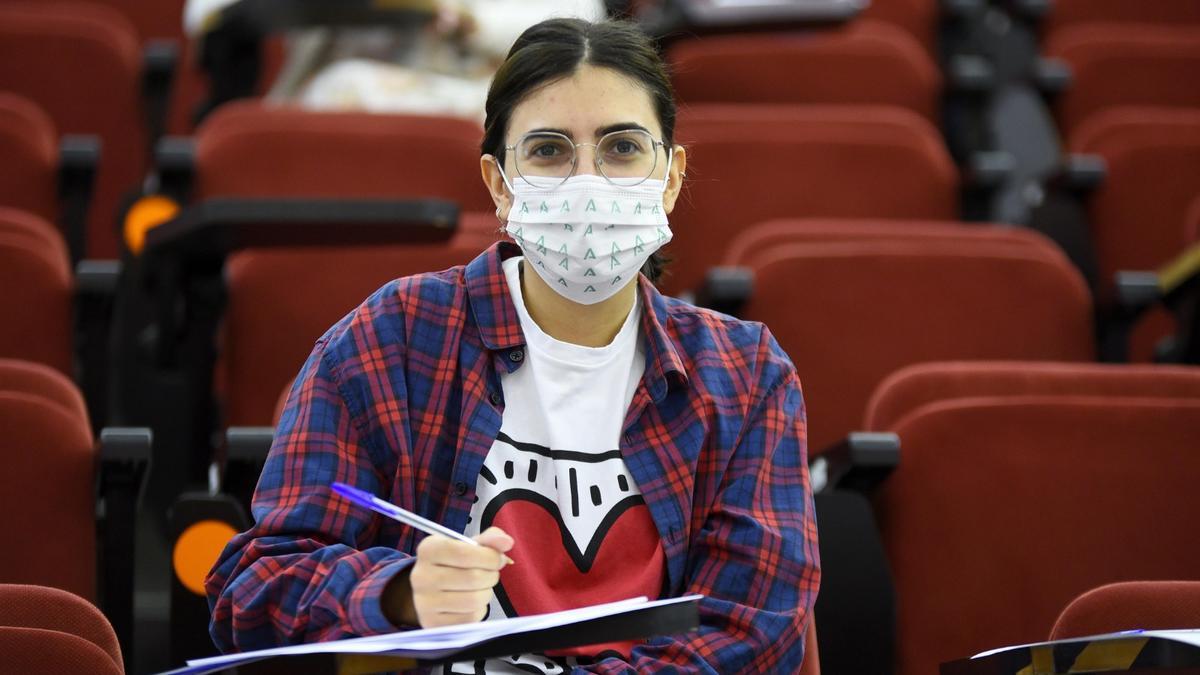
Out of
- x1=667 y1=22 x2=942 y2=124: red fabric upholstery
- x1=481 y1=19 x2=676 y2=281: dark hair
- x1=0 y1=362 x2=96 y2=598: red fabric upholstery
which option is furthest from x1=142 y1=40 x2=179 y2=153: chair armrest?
x1=481 y1=19 x2=676 y2=281: dark hair

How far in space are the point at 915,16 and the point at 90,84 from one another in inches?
47.2

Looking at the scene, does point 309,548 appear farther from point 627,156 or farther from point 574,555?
point 627,156

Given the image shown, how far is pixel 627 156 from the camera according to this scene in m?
0.95

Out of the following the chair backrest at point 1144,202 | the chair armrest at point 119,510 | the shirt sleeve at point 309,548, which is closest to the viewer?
the shirt sleeve at point 309,548

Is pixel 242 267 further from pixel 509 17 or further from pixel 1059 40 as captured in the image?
pixel 1059 40

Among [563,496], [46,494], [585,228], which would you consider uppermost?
[585,228]

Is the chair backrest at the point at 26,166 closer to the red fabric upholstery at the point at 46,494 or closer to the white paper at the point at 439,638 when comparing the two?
the red fabric upholstery at the point at 46,494

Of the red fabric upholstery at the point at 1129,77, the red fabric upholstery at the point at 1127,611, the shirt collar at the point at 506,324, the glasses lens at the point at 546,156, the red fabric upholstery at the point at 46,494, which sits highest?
the glasses lens at the point at 546,156

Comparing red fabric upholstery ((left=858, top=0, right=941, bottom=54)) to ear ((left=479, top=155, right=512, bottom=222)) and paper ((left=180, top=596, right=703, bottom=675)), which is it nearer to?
ear ((left=479, top=155, right=512, bottom=222))

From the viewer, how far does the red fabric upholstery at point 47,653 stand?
83 cm

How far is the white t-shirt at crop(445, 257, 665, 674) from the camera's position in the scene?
90cm

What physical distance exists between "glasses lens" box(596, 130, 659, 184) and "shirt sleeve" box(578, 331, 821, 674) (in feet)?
0.49

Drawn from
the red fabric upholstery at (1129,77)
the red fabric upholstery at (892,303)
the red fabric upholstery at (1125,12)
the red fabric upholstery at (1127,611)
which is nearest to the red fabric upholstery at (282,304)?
the red fabric upholstery at (892,303)

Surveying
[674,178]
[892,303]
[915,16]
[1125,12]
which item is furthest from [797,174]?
[1125,12]
